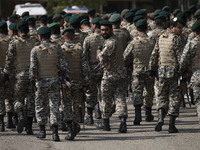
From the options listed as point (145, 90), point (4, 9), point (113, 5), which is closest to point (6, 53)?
point (145, 90)

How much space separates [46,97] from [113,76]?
55.5 inches

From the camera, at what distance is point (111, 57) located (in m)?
11.3

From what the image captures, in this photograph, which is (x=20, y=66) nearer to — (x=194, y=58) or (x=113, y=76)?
(x=113, y=76)

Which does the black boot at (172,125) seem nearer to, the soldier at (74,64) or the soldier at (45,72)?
the soldier at (74,64)

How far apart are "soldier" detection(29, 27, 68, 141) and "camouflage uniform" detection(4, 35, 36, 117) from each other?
92cm

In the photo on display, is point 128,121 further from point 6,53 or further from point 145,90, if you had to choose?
point 6,53

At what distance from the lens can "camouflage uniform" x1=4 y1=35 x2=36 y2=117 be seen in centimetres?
1162

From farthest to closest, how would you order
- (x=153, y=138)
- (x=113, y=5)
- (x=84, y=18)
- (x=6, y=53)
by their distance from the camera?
(x=113, y=5) < (x=84, y=18) < (x=6, y=53) < (x=153, y=138)

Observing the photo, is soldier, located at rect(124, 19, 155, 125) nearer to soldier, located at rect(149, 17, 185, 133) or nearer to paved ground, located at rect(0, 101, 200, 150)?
paved ground, located at rect(0, 101, 200, 150)

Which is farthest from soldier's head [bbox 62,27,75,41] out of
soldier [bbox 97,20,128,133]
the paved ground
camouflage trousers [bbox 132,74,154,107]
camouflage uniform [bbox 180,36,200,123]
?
camouflage uniform [bbox 180,36,200,123]

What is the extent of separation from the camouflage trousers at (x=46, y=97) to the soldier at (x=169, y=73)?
199 centimetres

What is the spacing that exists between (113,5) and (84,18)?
165ft

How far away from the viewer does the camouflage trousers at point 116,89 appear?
11.3 meters

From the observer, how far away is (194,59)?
10625mm
